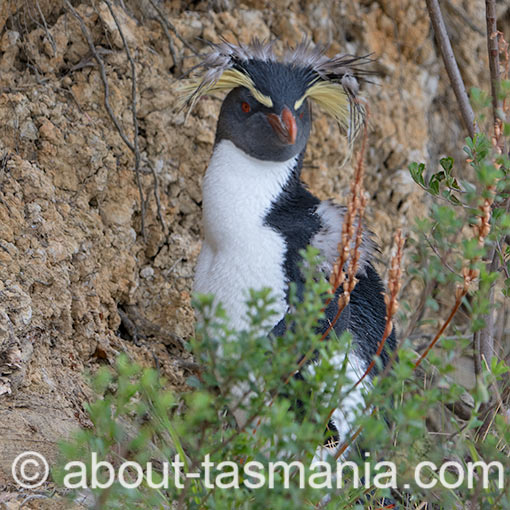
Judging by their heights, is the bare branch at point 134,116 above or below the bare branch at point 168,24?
below

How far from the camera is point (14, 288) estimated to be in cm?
243

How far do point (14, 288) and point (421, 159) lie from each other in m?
2.77

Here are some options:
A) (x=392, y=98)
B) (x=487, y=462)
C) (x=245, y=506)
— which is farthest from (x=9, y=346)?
(x=392, y=98)

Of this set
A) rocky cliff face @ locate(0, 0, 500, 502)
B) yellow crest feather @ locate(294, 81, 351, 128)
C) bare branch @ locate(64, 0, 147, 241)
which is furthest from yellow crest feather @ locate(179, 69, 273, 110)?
rocky cliff face @ locate(0, 0, 500, 502)

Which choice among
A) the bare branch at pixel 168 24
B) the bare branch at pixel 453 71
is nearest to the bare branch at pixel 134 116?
the bare branch at pixel 168 24

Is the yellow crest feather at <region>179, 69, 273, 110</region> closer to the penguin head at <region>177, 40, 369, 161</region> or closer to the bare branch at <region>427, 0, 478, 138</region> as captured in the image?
the penguin head at <region>177, 40, 369, 161</region>

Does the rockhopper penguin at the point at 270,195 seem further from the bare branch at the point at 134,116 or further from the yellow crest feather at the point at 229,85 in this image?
the bare branch at the point at 134,116

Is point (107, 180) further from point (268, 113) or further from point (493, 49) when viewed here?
point (493, 49)

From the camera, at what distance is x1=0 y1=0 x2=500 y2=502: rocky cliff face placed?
2.53 meters

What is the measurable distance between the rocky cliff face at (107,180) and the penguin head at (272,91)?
0.60 m

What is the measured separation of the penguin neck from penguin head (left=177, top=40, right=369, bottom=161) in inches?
1.7

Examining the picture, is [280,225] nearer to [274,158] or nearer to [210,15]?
[274,158]

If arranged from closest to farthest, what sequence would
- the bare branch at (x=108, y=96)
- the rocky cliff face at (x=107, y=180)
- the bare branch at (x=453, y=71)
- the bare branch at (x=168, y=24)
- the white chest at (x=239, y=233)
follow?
1. the white chest at (x=239, y=233)
2. the rocky cliff face at (x=107, y=180)
3. the bare branch at (x=453, y=71)
4. the bare branch at (x=108, y=96)
5. the bare branch at (x=168, y=24)

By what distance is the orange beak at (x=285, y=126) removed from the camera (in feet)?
8.02
